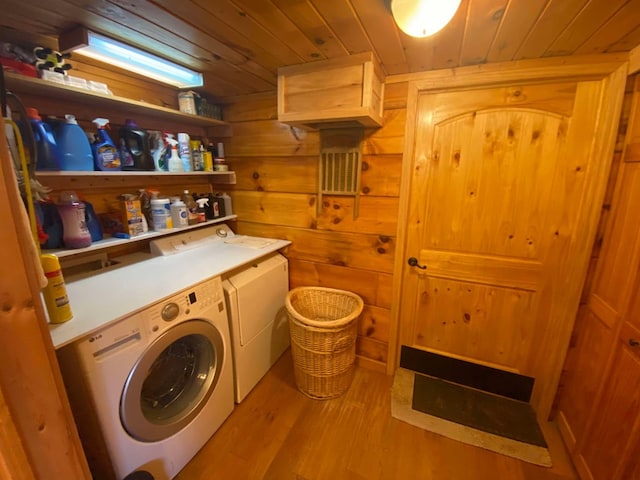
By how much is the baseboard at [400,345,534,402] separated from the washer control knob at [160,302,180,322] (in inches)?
57.7

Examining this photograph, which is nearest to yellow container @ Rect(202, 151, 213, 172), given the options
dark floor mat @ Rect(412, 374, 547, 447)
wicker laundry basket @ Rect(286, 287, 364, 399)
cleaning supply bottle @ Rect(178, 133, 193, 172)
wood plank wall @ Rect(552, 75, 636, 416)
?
cleaning supply bottle @ Rect(178, 133, 193, 172)

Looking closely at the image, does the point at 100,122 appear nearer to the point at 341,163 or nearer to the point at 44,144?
the point at 44,144

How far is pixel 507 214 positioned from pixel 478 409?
46.1 inches

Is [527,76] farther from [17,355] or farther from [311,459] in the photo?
[311,459]

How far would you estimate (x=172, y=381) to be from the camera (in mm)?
1389

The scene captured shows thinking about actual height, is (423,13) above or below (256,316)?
above

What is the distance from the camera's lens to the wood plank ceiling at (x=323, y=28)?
3.08ft

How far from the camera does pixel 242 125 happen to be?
79.7 inches

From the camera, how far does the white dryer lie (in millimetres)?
1543

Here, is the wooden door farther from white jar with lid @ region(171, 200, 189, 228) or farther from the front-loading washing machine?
white jar with lid @ region(171, 200, 189, 228)

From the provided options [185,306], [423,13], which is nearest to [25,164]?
[185,306]

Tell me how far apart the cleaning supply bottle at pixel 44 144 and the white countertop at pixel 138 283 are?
1.77 feet

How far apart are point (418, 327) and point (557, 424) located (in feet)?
2.89

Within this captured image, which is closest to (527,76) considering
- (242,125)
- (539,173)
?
(539,173)
